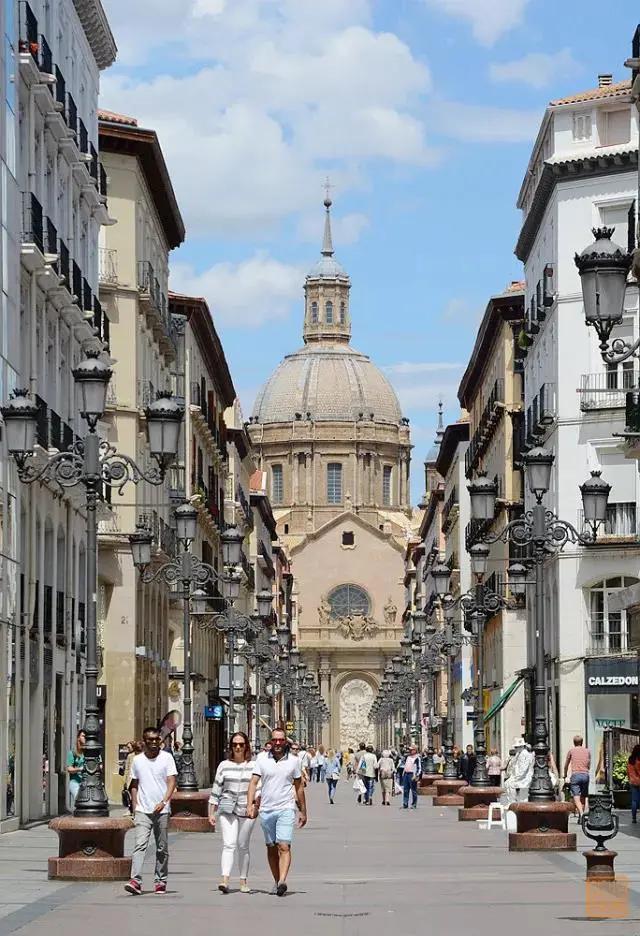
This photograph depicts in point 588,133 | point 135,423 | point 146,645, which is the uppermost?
point 588,133

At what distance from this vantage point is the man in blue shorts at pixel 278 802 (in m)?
22.6

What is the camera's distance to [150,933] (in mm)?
18109

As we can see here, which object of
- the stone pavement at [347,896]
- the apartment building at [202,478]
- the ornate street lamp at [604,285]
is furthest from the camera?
the apartment building at [202,478]

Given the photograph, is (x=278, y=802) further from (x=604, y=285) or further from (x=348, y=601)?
(x=348, y=601)

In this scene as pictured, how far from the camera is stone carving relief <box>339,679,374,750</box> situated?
181 m

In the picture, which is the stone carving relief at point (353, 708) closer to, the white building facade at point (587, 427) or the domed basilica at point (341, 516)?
the domed basilica at point (341, 516)

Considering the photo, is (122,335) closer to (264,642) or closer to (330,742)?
(264,642)

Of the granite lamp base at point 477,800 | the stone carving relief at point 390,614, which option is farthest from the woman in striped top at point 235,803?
the stone carving relief at point 390,614

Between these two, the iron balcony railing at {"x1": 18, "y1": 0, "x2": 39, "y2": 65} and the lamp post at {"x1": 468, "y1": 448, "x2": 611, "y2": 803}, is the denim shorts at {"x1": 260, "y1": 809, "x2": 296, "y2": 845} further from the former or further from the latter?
the iron balcony railing at {"x1": 18, "y1": 0, "x2": 39, "y2": 65}

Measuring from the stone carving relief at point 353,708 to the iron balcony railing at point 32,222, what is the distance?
470ft

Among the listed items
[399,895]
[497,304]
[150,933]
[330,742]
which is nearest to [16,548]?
[399,895]

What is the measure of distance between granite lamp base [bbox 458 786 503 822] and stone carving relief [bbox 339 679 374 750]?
137 meters

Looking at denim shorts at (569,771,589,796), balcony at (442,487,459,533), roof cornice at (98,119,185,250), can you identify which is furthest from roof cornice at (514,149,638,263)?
balcony at (442,487,459,533)

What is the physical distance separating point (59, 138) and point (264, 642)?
3146 cm
